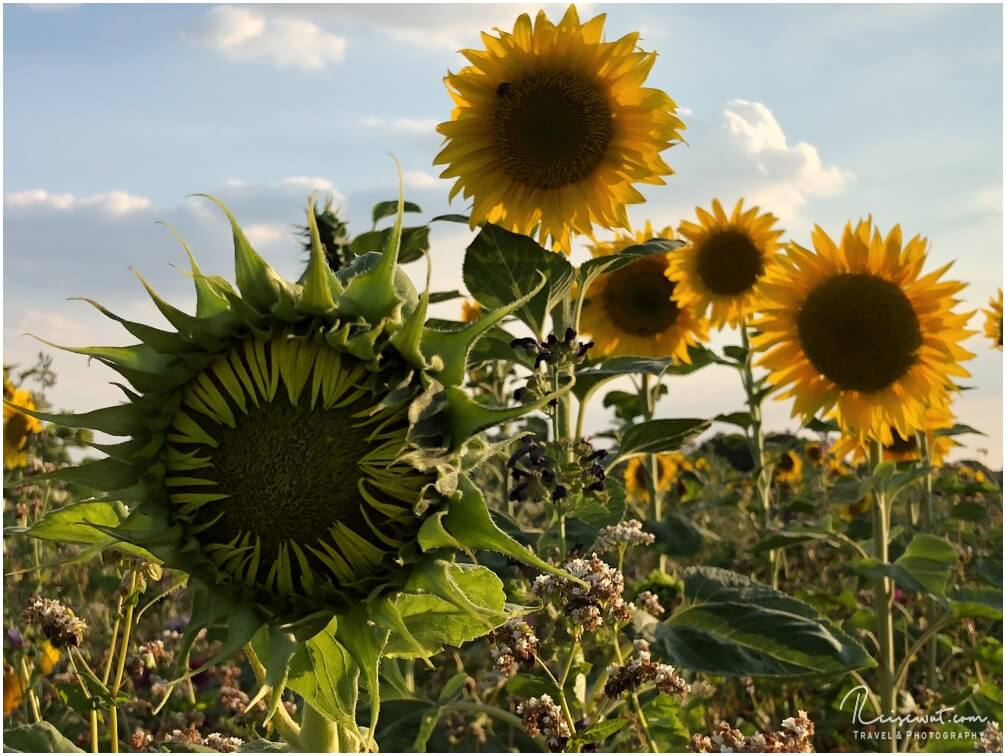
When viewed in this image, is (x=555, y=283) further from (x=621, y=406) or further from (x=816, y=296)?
(x=621, y=406)

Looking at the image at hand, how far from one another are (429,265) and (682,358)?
3943 millimetres

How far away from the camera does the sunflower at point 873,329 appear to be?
407 cm

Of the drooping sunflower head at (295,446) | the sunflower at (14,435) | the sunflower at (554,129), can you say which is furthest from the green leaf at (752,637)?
the sunflower at (14,435)

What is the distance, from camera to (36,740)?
6.68ft

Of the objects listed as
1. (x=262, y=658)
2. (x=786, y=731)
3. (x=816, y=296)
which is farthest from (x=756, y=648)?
(x=816, y=296)

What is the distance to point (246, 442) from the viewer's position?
1.48 meters

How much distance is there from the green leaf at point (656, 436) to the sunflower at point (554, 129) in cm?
80

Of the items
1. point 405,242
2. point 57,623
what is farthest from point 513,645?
point 405,242

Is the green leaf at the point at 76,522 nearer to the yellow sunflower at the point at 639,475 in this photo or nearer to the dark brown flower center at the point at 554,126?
the dark brown flower center at the point at 554,126

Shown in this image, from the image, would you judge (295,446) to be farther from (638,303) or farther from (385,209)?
(638,303)

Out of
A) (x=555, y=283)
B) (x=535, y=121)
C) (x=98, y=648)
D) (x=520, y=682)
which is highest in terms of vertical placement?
(x=535, y=121)

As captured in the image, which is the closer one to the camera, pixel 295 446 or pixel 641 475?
pixel 295 446

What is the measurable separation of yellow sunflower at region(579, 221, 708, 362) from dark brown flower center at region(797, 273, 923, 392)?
1.18 m

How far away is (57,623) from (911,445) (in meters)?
5.51
